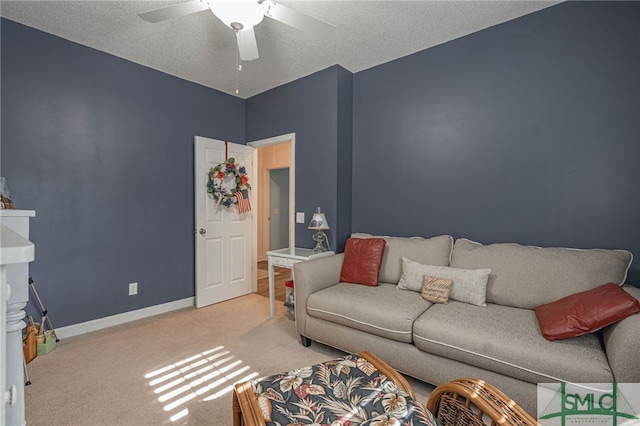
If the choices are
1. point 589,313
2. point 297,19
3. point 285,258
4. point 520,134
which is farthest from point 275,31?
point 589,313

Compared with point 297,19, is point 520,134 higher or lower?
lower

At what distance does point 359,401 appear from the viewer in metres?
1.28

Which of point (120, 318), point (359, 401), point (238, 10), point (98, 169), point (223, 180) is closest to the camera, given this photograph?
point (359, 401)

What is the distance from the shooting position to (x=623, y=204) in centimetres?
210

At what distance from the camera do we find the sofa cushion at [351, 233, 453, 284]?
2578 millimetres

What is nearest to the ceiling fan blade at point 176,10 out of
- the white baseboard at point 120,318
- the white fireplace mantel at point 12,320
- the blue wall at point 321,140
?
the white fireplace mantel at point 12,320

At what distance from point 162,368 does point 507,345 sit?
233cm

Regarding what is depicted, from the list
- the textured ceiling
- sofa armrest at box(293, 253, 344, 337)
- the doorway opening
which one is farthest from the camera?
the doorway opening

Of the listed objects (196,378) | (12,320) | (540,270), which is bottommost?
(196,378)

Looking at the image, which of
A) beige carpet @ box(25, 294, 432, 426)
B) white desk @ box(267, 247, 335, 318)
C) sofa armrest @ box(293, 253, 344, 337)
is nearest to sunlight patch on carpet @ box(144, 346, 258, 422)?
beige carpet @ box(25, 294, 432, 426)

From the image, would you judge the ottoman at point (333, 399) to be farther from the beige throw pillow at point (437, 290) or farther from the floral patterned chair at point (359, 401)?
the beige throw pillow at point (437, 290)

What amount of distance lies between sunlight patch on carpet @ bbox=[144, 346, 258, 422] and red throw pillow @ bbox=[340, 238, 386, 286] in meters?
1.12

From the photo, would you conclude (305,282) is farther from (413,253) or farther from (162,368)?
(162,368)

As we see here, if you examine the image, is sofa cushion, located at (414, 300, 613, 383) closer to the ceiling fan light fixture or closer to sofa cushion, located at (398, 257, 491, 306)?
sofa cushion, located at (398, 257, 491, 306)
